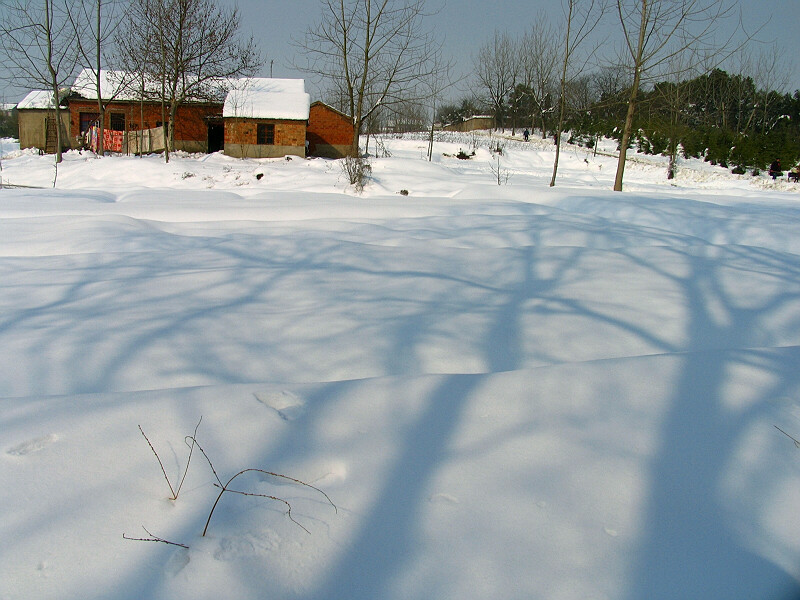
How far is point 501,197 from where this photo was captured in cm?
968

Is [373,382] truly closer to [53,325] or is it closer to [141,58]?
[53,325]

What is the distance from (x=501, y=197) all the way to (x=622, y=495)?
345 inches

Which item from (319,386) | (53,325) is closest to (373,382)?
(319,386)

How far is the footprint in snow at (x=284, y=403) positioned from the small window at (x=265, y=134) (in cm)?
2405

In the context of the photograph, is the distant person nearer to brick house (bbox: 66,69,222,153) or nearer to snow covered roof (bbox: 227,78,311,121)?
snow covered roof (bbox: 227,78,311,121)

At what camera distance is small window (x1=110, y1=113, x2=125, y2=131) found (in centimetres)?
2686

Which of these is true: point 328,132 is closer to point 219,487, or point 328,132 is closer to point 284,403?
point 284,403

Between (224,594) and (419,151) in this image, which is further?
(419,151)

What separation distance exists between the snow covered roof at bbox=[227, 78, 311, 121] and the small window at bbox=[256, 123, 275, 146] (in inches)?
17.0

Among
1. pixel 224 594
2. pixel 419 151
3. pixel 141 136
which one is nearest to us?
pixel 224 594

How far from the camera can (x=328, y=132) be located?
26109 millimetres

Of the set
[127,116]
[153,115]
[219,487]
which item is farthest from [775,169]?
[127,116]

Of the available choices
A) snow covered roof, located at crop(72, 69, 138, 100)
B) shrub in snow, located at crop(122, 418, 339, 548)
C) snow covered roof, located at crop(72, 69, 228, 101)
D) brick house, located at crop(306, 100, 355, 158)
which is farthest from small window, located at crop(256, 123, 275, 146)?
shrub in snow, located at crop(122, 418, 339, 548)

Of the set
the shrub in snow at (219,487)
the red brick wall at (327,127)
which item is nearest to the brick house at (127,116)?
the red brick wall at (327,127)
